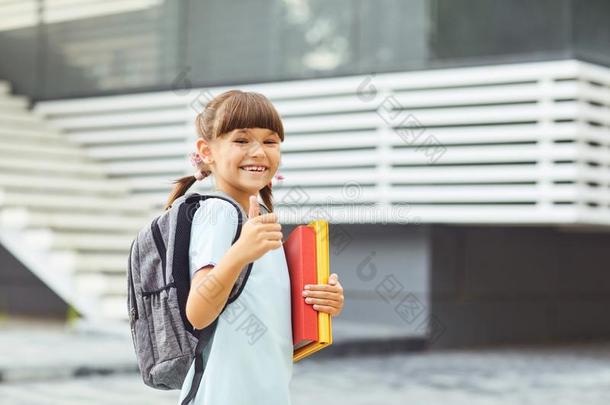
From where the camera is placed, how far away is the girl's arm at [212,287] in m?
2.12

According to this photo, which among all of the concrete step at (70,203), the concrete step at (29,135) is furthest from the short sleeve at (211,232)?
the concrete step at (29,135)

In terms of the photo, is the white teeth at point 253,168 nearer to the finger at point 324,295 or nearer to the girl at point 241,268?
the girl at point 241,268

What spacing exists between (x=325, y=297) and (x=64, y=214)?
1007 centimetres

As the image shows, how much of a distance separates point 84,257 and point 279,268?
30.0ft

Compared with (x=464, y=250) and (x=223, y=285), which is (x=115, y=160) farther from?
(x=223, y=285)

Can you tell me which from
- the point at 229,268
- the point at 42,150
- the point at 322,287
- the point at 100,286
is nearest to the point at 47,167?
the point at 42,150

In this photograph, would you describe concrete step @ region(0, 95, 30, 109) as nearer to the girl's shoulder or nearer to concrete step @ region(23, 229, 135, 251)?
concrete step @ region(23, 229, 135, 251)

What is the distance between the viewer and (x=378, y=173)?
10.5m

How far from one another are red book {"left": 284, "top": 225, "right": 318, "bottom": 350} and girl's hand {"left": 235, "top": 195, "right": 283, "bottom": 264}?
154 mm

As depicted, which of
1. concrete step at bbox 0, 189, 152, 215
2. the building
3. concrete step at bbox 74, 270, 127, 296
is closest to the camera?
the building

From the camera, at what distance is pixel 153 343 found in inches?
90.0

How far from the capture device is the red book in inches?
90.0

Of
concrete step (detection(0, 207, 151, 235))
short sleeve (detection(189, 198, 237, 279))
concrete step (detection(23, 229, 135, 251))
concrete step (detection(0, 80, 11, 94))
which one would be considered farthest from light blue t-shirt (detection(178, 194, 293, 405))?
concrete step (detection(0, 80, 11, 94))

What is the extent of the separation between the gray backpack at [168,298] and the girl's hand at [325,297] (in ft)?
0.46
